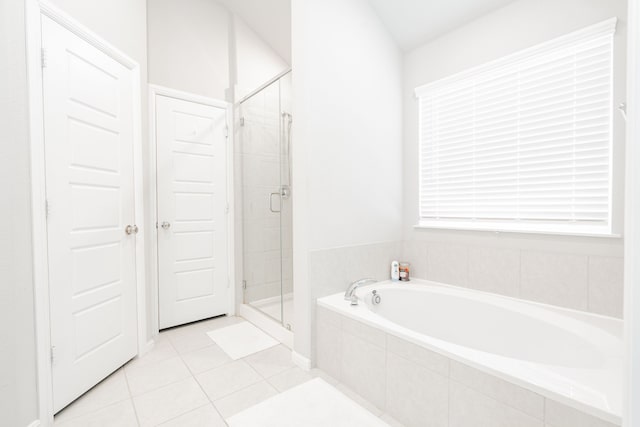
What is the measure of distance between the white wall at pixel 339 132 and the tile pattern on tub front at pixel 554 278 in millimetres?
998

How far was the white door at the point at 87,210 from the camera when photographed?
62.9 inches

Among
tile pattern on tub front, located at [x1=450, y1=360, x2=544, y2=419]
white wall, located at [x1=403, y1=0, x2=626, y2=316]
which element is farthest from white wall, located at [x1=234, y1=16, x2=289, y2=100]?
tile pattern on tub front, located at [x1=450, y1=360, x2=544, y2=419]

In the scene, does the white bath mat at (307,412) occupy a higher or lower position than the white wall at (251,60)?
lower

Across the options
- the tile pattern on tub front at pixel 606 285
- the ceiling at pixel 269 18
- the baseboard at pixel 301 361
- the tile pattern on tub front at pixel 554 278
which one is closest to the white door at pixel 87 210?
the baseboard at pixel 301 361

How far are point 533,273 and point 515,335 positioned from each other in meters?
0.41

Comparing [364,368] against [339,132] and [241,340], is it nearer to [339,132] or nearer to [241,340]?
[241,340]

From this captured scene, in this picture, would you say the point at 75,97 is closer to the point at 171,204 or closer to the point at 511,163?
the point at 171,204

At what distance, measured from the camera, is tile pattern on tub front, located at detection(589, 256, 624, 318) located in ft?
5.21

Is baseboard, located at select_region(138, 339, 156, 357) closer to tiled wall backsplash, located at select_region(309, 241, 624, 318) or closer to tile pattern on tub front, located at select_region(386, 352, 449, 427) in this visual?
tiled wall backsplash, located at select_region(309, 241, 624, 318)

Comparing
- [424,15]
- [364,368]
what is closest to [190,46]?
[424,15]

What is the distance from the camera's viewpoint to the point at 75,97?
1.71 metres

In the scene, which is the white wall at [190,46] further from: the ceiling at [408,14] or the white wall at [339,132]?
the white wall at [339,132]

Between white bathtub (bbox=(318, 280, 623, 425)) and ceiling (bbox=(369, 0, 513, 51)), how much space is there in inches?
78.7

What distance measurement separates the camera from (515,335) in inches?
70.4
